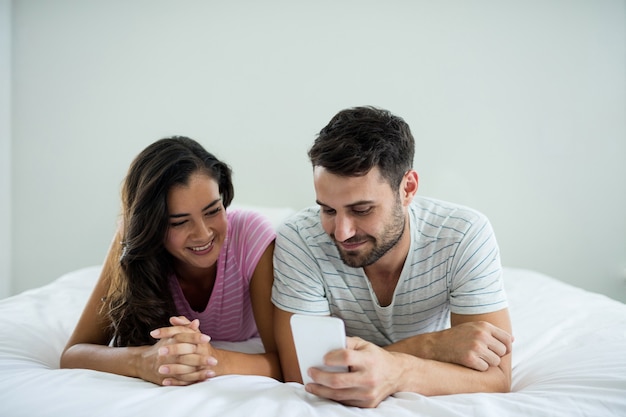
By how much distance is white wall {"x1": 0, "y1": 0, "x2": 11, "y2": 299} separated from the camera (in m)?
2.50

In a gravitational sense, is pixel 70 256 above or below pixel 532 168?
below

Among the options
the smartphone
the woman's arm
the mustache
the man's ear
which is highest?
the man's ear

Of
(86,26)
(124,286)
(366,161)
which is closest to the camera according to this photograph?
(366,161)

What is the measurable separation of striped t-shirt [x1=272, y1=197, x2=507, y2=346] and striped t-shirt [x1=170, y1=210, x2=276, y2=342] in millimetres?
72

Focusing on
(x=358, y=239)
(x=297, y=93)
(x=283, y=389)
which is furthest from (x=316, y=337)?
(x=297, y=93)

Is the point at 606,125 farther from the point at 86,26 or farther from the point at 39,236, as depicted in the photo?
the point at 39,236

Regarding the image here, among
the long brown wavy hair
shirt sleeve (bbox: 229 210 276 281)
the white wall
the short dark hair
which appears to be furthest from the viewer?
the white wall

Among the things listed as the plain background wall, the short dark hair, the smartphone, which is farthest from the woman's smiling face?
the plain background wall

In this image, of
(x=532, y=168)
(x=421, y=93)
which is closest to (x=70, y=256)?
(x=421, y=93)

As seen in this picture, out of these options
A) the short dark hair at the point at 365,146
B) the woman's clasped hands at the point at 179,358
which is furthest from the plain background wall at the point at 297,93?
the woman's clasped hands at the point at 179,358

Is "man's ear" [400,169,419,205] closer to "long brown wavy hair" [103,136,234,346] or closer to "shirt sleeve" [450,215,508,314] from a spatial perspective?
"shirt sleeve" [450,215,508,314]

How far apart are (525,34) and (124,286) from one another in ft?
7.19

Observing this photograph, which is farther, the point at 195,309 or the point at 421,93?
the point at 421,93

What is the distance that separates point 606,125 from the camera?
2615 millimetres
